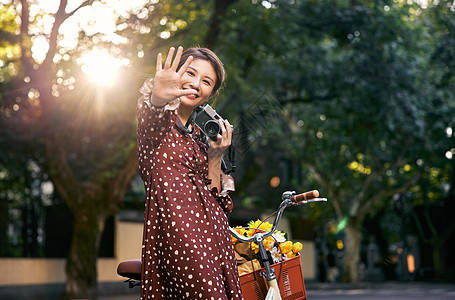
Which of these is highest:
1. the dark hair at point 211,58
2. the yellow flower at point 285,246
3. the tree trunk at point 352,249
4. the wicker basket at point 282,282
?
the dark hair at point 211,58

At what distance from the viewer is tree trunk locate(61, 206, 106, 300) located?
13.3m

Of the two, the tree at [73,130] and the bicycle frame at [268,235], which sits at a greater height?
the tree at [73,130]

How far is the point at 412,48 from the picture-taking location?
15617mm

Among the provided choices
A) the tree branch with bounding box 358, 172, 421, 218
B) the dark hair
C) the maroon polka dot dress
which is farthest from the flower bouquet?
the tree branch with bounding box 358, 172, 421, 218

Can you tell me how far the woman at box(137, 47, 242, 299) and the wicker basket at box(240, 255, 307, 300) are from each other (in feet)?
2.05

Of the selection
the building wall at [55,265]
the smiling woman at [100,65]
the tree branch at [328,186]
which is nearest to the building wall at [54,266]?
the building wall at [55,265]

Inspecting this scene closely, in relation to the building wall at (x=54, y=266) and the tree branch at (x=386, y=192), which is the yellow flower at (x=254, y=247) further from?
the tree branch at (x=386, y=192)

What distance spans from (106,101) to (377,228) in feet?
88.3

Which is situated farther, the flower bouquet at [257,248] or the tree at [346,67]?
the tree at [346,67]

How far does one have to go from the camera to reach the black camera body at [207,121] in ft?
8.48

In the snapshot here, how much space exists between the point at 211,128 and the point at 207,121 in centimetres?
3

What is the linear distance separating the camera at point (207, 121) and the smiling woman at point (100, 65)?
995cm

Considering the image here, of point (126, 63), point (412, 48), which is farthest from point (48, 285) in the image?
point (412, 48)

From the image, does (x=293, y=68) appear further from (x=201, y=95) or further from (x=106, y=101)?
(x=201, y=95)
